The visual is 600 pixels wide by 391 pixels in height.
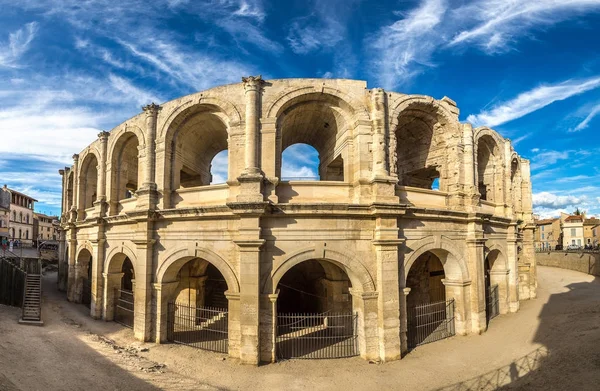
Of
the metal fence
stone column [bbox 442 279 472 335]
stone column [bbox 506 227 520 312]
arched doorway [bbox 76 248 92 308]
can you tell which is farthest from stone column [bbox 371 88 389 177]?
the metal fence

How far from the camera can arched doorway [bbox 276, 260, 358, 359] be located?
38.5ft

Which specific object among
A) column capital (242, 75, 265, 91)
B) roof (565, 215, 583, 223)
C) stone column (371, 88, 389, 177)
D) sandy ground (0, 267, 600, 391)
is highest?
column capital (242, 75, 265, 91)

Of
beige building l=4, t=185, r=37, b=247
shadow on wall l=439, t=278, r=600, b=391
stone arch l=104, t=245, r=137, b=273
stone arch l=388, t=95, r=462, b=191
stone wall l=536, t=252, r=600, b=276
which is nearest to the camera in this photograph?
shadow on wall l=439, t=278, r=600, b=391

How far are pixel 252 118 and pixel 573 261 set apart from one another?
35929mm

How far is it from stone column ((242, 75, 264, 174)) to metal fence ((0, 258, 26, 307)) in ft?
52.3

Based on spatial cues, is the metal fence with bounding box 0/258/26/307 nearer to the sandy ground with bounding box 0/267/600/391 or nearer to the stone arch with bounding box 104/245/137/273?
the sandy ground with bounding box 0/267/600/391

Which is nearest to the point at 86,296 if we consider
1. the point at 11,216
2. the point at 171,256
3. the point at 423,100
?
the point at 171,256

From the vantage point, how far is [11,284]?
60.0ft

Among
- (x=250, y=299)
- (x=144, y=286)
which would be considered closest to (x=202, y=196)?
(x=144, y=286)

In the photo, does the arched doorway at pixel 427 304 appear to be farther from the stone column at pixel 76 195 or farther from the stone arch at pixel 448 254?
the stone column at pixel 76 195

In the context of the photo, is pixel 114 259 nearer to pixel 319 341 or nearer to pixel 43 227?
pixel 319 341

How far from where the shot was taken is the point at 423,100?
13.4m

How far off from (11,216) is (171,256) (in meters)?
50.3

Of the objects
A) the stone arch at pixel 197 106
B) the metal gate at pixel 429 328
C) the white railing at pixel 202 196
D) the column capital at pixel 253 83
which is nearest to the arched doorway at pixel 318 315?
the metal gate at pixel 429 328
